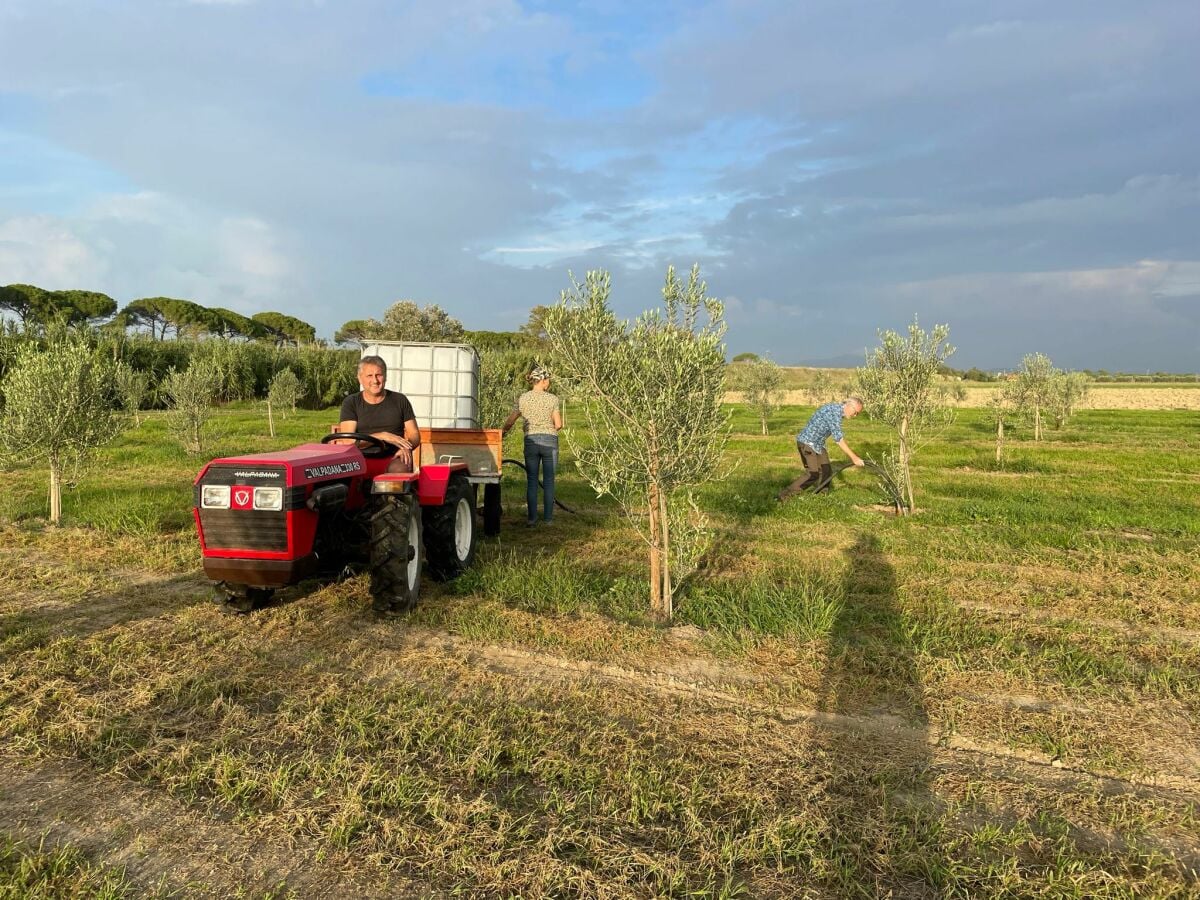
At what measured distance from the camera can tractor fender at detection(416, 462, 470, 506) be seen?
5715 mm

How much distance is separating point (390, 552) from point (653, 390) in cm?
220

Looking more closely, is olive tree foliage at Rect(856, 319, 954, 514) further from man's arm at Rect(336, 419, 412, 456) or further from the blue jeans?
man's arm at Rect(336, 419, 412, 456)

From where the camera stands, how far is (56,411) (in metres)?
8.01

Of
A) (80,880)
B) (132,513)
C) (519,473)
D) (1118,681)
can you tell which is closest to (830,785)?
(1118,681)

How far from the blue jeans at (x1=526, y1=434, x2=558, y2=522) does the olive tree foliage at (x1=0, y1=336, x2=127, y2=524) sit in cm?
510

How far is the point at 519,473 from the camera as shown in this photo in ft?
43.7

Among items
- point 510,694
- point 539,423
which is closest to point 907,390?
point 539,423

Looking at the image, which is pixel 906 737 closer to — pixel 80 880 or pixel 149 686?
pixel 80 880

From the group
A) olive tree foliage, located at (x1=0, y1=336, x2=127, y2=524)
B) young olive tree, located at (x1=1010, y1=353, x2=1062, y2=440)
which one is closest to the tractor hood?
olive tree foliage, located at (x1=0, y1=336, x2=127, y2=524)

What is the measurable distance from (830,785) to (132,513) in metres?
8.35

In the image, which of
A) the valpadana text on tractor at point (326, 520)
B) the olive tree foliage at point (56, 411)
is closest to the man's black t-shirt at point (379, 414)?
the valpadana text on tractor at point (326, 520)

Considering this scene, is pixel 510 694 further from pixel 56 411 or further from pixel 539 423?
pixel 56 411

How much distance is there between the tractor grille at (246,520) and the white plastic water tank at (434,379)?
4.95m

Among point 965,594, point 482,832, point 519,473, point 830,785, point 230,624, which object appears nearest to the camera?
point 482,832
